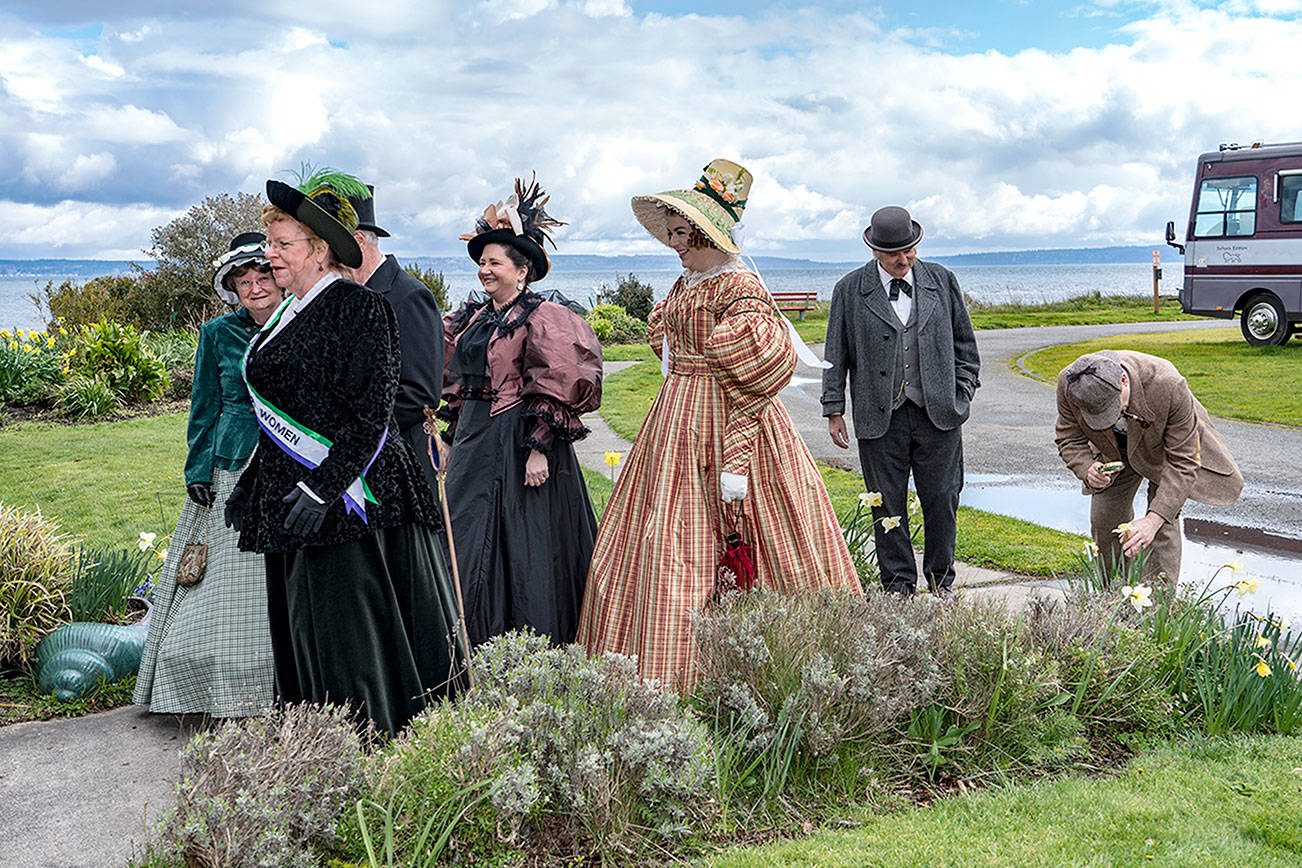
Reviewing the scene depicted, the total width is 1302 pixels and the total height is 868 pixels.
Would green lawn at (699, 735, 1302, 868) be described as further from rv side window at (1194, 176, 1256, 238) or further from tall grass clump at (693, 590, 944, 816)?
rv side window at (1194, 176, 1256, 238)

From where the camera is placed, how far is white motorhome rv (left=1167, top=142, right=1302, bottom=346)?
19.3m

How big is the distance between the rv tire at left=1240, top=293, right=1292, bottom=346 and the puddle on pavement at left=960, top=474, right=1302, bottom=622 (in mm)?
13622

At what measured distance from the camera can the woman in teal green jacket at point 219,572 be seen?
395cm

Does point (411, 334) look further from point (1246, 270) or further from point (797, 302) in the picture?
point (797, 302)

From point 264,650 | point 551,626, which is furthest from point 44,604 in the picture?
point 551,626

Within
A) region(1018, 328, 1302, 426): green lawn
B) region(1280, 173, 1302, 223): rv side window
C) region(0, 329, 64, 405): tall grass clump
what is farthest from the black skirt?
region(1280, 173, 1302, 223): rv side window

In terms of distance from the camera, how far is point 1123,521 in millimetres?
4930

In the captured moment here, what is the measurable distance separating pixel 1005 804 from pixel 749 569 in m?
1.35

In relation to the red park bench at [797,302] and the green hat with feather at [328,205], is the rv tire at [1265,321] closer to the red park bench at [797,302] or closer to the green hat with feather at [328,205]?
the red park bench at [797,302]

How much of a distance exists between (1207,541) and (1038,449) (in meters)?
4.15

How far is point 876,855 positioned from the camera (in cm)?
290

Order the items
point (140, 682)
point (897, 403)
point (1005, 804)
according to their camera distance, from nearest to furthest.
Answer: point (1005, 804), point (140, 682), point (897, 403)

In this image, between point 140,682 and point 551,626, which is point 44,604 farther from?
point 551,626

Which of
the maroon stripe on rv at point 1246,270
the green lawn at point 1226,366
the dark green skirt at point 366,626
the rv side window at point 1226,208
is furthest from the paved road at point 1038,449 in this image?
the rv side window at point 1226,208
